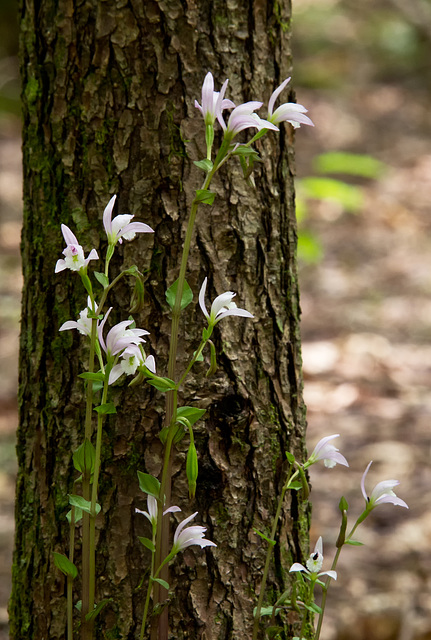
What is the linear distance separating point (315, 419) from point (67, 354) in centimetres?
272

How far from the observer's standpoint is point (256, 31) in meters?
1.53

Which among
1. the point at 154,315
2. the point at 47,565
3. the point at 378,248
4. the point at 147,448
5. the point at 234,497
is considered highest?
the point at 378,248

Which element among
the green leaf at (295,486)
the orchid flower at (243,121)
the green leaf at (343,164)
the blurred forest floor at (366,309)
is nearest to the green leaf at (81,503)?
the green leaf at (295,486)

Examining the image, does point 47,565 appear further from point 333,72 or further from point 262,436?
point 333,72

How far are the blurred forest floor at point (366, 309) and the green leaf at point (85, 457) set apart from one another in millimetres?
1495

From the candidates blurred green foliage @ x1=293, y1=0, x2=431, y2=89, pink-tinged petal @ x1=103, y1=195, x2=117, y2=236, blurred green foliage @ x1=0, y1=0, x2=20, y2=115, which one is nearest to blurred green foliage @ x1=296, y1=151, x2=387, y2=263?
pink-tinged petal @ x1=103, y1=195, x2=117, y2=236

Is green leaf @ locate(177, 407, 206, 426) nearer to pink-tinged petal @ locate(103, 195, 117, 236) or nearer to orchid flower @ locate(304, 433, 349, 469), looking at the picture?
orchid flower @ locate(304, 433, 349, 469)

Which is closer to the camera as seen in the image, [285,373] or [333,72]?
[285,373]

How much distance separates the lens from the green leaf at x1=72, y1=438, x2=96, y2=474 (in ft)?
4.00

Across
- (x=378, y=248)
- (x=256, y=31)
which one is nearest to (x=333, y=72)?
(x=378, y=248)

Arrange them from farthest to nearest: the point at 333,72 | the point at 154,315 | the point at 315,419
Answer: the point at 333,72
the point at 315,419
the point at 154,315

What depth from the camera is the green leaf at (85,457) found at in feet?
4.00

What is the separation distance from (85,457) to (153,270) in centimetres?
43

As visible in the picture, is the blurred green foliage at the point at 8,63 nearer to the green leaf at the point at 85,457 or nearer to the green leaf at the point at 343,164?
the green leaf at the point at 343,164
